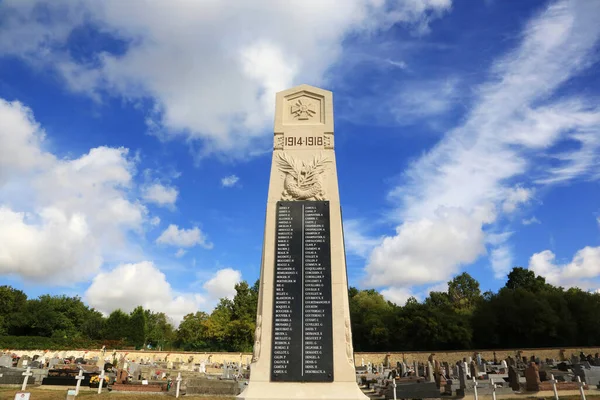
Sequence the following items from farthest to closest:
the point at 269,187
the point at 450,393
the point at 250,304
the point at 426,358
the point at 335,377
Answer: the point at 250,304 < the point at 426,358 < the point at 450,393 < the point at 269,187 < the point at 335,377

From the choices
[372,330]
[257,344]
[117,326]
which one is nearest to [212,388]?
[257,344]

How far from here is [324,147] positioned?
32.8ft

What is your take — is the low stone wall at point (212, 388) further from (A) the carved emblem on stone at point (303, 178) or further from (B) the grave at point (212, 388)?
(A) the carved emblem on stone at point (303, 178)

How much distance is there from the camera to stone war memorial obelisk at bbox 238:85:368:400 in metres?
8.27

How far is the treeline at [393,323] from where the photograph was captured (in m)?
34.0

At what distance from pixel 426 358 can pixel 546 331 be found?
10747mm

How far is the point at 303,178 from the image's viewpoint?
382 inches

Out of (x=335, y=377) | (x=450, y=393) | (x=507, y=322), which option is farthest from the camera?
(x=507, y=322)

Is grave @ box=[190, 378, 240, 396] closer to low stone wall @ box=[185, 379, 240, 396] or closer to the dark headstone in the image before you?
low stone wall @ box=[185, 379, 240, 396]

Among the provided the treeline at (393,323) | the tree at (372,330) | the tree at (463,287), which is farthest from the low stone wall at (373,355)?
the tree at (463,287)

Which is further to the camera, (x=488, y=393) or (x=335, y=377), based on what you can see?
(x=488, y=393)

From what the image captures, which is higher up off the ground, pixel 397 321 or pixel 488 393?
pixel 397 321

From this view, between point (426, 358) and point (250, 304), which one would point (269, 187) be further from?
point (250, 304)

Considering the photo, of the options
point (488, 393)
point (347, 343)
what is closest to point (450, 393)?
point (488, 393)
